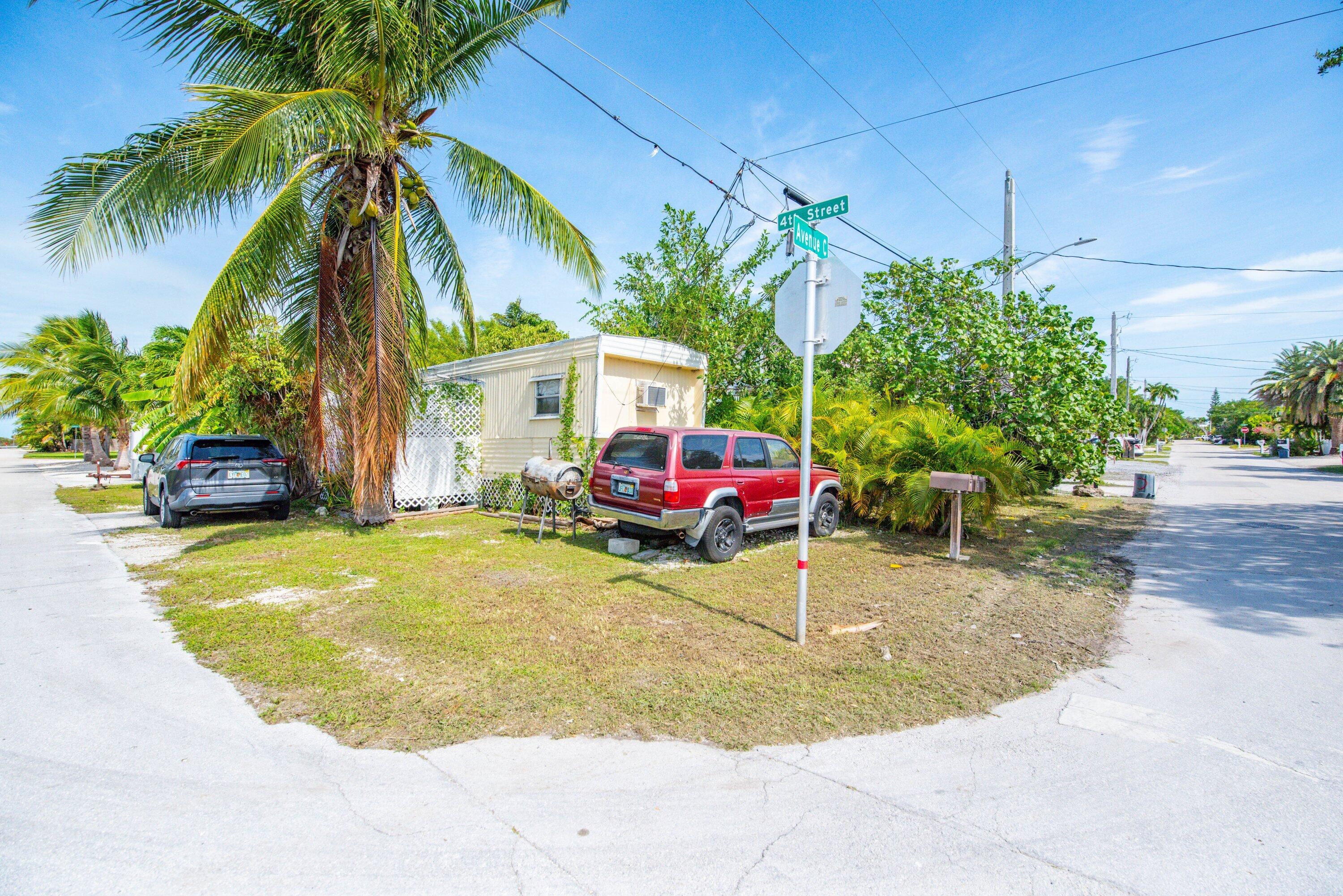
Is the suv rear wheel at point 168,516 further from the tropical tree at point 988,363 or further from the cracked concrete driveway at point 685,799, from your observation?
the tropical tree at point 988,363

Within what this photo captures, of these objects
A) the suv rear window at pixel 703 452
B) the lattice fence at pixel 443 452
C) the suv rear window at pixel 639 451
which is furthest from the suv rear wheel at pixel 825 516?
the lattice fence at pixel 443 452

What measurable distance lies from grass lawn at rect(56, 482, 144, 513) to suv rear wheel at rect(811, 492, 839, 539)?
14310mm

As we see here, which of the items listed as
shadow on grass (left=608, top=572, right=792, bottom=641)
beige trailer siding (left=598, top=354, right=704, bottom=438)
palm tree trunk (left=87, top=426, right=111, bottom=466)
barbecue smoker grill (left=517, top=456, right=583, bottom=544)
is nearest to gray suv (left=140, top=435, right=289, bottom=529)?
barbecue smoker grill (left=517, top=456, right=583, bottom=544)

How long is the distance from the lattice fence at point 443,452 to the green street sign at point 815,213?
864 centimetres

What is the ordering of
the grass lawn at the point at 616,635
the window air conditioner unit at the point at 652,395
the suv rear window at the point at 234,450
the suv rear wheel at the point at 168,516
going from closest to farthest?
the grass lawn at the point at 616,635
the suv rear window at the point at 234,450
the suv rear wheel at the point at 168,516
the window air conditioner unit at the point at 652,395

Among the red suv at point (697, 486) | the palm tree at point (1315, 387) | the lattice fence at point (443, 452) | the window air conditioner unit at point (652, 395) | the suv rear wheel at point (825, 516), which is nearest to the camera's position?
the red suv at point (697, 486)

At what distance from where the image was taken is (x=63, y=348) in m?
25.0

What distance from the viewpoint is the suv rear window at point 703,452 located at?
8.17 metres

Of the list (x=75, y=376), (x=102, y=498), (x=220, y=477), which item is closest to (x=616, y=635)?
(x=220, y=477)

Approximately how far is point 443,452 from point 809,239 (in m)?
9.88

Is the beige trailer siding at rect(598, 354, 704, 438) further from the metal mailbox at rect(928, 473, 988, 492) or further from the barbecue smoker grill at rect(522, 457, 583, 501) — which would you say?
the metal mailbox at rect(928, 473, 988, 492)

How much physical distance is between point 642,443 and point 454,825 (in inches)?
235

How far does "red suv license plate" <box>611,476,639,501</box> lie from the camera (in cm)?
819

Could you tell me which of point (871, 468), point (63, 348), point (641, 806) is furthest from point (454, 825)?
point (63, 348)
